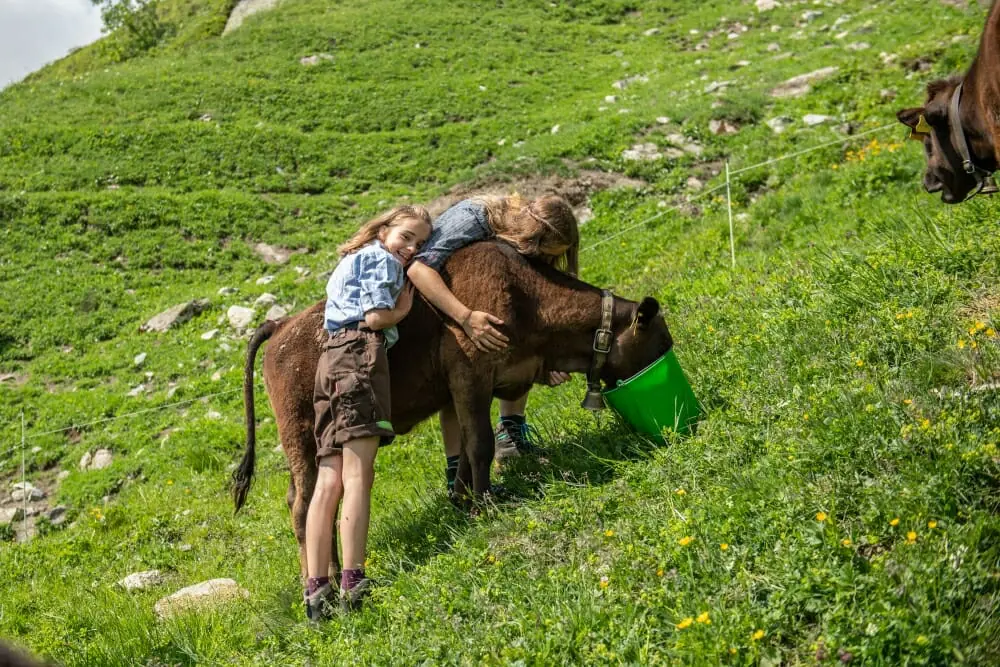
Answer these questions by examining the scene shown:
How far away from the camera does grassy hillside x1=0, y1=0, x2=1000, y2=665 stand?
3812 mm

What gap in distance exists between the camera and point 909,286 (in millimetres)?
6047

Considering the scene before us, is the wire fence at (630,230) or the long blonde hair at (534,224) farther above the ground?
the long blonde hair at (534,224)

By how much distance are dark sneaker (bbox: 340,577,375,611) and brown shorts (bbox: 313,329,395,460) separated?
0.80m

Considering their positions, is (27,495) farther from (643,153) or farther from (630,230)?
(643,153)

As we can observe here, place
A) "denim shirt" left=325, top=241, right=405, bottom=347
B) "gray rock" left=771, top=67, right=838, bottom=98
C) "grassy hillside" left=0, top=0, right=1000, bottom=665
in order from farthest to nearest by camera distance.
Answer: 1. "gray rock" left=771, top=67, right=838, bottom=98
2. "denim shirt" left=325, top=241, right=405, bottom=347
3. "grassy hillside" left=0, top=0, right=1000, bottom=665

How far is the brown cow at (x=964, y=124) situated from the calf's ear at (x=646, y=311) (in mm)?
2154

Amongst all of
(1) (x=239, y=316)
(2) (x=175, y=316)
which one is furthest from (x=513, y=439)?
(2) (x=175, y=316)

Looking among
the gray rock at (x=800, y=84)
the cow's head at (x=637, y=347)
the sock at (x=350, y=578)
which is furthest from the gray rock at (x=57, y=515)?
the gray rock at (x=800, y=84)

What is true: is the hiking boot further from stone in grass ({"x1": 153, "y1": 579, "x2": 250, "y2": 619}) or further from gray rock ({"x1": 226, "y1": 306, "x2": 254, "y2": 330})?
gray rock ({"x1": 226, "y1": 306, "x2": 254, "y2": 330})

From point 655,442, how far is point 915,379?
1577 mm

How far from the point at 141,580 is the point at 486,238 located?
420 cm

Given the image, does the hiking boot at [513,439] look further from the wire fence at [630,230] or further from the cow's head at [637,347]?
the wire fence at [630,230]

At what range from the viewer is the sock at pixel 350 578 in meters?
5.00

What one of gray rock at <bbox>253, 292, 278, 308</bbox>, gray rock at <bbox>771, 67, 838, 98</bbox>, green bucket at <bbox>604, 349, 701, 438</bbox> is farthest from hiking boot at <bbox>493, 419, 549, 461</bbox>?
gray rock at <bbox>771, 67, 838, 98</bbox>
